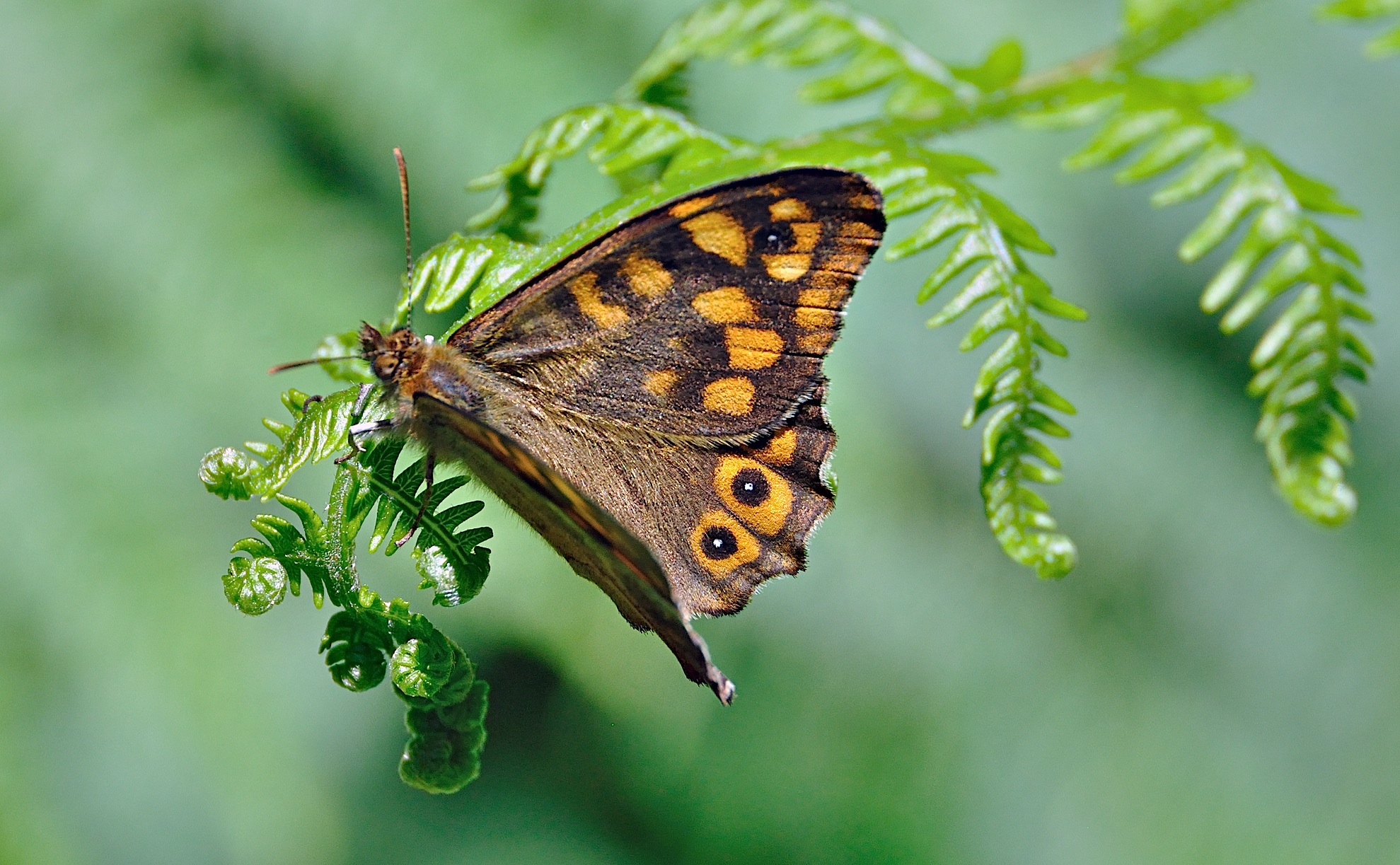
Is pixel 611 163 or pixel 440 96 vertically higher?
pixel 440 96

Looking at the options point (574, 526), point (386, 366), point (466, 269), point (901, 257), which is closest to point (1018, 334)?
point (901, 257)

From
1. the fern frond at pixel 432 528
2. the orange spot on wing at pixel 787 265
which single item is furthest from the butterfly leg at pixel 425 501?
the orange spot on wing at pixel 787 265

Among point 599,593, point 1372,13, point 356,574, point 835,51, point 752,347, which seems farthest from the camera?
point 599,593

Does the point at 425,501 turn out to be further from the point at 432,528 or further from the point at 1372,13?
the point at 1372,13

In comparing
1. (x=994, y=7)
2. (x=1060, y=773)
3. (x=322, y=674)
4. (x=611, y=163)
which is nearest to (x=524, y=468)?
(x=611, y=163)

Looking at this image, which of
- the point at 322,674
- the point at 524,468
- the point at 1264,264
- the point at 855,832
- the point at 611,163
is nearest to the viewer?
the point at 524,468

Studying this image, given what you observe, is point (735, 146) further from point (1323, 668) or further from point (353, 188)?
point (1323, 668)

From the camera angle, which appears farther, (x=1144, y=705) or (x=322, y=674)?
(x=1144, y=705)
